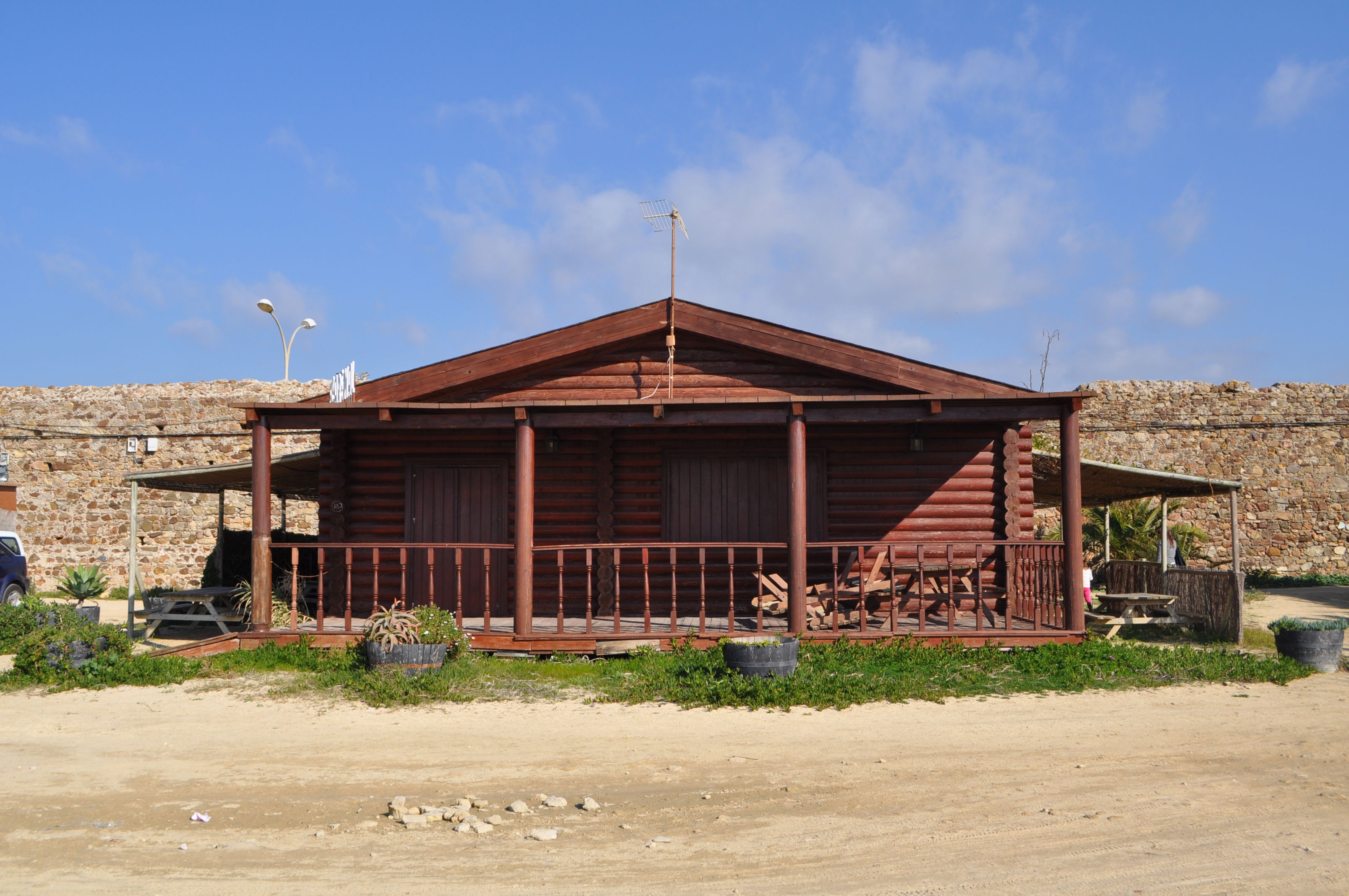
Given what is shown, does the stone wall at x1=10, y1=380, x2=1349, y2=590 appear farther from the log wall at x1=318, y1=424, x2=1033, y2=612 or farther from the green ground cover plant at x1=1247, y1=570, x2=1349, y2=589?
the log wall at x1=318, y1=424, x2=1033, y2=612

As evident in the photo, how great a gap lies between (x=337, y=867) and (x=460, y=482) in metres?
8.05

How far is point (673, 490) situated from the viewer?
1201cm

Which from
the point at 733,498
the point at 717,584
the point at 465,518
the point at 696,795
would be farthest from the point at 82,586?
the point at 696,795

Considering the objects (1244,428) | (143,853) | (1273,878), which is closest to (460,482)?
(143,853)

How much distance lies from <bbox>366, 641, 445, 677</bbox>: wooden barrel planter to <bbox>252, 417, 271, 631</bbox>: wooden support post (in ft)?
6.50

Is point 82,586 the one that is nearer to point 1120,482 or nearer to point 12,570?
point 12,570

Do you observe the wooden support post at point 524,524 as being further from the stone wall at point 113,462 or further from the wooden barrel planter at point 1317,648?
the stone wall at point 113,462

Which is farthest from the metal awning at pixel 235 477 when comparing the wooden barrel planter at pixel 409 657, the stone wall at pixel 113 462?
the stone wall at pixel 113 462

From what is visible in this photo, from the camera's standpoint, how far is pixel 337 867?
4.37 m

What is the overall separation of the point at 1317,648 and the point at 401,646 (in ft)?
28.9

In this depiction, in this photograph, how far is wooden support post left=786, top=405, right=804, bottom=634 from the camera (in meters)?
9.76

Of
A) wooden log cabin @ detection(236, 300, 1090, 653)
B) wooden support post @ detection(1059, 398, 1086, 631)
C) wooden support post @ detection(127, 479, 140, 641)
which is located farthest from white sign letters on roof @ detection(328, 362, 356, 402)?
wooden support post @ detection(1059, 398, 1086, 631)

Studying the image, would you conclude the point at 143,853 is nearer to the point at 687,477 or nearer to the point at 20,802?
the point at 20,802

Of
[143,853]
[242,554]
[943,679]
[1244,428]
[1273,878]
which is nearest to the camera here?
[1273,878]
